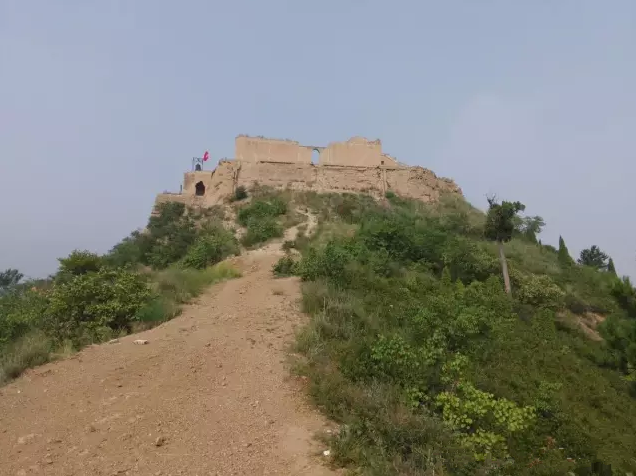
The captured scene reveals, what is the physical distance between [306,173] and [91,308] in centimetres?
1780

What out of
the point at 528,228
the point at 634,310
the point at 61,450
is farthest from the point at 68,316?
the point at 528,228

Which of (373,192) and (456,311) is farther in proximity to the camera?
(373,192)

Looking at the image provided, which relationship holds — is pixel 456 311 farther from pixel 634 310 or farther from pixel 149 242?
pixel 149 242

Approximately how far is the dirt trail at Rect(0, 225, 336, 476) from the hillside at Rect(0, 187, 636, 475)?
1.30 feet

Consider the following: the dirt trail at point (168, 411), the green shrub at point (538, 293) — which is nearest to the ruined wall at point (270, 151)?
the green shrub at point (538, 293)

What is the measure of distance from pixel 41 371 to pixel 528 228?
22.3 m

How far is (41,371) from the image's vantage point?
5.68m

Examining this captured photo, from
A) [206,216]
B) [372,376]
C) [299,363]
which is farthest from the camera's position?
[206,216]

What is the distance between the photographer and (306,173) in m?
24.2

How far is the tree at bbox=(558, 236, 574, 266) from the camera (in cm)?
2016

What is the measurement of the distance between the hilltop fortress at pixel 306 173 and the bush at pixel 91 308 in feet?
49.7

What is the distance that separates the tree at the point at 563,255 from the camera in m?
20.2

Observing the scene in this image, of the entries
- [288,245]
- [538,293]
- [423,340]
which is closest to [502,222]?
[538,293]

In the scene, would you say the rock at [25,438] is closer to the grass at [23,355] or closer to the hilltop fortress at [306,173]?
the grass at [23,355]
